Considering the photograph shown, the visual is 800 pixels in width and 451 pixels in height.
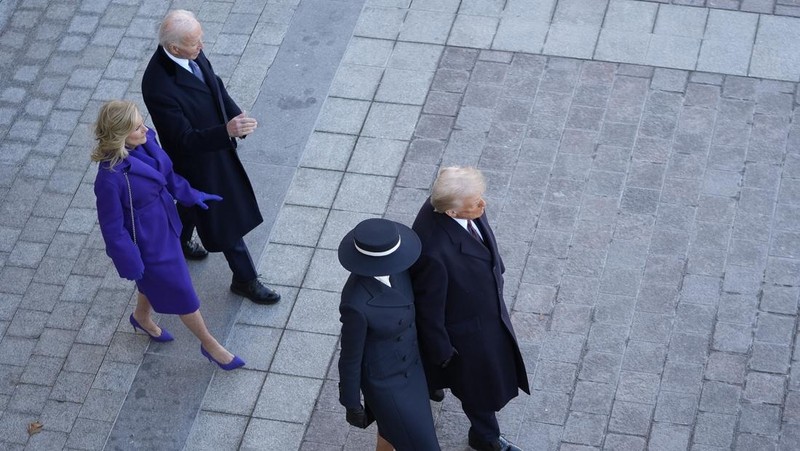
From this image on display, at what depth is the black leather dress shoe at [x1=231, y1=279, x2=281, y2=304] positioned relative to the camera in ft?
23.4

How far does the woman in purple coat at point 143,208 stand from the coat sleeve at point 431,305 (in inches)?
64.3

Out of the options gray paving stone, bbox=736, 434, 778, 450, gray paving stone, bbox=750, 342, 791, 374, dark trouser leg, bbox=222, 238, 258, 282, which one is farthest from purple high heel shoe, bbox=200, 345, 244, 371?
gray paving stone, bbox=750, 342, 791, 374

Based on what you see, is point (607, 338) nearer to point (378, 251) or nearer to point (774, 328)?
point (774, 328)

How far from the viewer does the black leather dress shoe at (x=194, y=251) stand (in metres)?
7.50

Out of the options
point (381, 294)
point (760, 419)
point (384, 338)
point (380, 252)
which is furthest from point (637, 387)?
point (380, 252)

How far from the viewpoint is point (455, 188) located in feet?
17.3

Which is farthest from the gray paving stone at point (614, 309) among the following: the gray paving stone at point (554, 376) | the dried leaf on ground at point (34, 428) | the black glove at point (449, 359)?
the dried leaf on ground at point (34, 428)

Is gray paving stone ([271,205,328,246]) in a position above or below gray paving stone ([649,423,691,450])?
below

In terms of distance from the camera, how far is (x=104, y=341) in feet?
23.3

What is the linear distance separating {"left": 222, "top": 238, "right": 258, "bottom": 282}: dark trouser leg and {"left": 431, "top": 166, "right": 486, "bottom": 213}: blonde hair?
6.60ft

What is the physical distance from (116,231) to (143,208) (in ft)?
0.65

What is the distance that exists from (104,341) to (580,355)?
3.03 m

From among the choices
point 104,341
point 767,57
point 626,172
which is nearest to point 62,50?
point 104,341

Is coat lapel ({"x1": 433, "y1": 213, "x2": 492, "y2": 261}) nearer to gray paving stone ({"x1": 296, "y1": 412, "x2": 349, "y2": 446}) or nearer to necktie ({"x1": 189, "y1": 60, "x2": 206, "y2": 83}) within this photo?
gray paving stone ({"x1": 296, "y1": 412, "x2": 349, "y2": 446})
